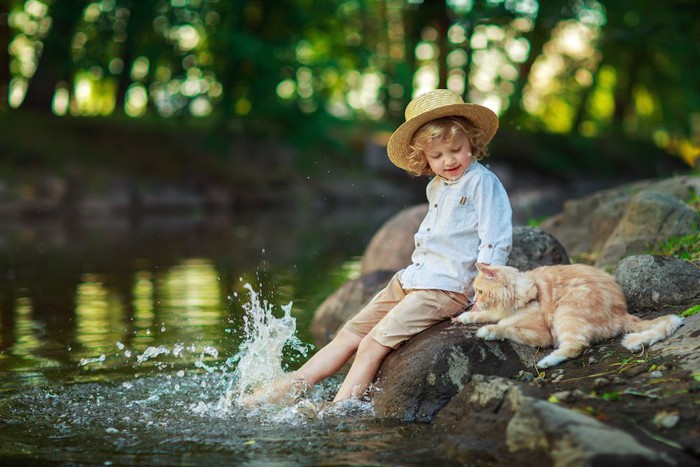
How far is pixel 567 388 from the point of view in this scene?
530 cm

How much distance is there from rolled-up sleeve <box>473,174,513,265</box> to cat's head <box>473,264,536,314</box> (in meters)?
0.08

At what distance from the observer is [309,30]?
108 feet

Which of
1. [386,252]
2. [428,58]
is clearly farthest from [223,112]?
[386,252]

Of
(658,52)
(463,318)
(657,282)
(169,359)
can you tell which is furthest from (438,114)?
(658,52)

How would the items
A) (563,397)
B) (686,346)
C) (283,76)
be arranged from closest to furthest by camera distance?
(563,397) < (686,346) < (283,76)

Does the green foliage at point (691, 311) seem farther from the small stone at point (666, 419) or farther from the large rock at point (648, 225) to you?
the large rock at point (648, 225)

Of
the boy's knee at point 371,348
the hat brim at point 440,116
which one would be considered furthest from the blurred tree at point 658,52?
the boy's knee at point 371,348

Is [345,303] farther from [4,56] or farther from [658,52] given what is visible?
[658,52]

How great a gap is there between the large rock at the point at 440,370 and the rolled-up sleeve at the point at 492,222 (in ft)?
1.80

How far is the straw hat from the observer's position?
20.4 ft

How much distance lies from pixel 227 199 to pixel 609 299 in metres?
23.9

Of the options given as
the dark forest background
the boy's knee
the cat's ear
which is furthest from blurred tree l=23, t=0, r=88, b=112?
the cat's ear

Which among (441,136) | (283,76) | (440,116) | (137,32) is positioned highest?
(137,32)

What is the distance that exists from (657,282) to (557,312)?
946 mm
